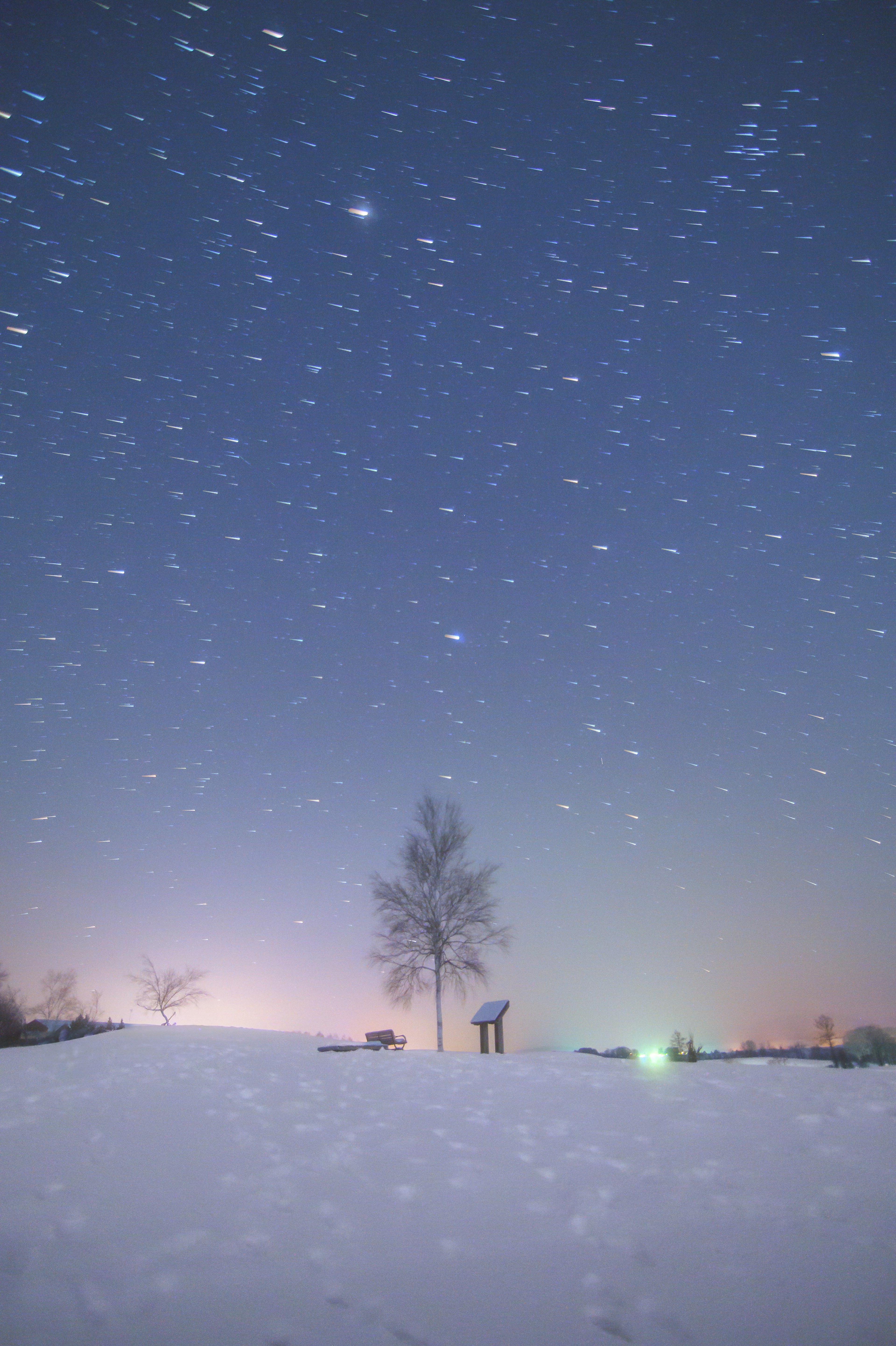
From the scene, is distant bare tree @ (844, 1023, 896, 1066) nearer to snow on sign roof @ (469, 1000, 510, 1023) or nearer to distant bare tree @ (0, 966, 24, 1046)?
snow on sign roof @ (469, 1000, 510, 1023)

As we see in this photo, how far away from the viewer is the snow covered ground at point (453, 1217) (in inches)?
162

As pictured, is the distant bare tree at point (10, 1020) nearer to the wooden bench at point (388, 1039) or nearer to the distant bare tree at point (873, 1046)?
the wooden bench at point (388, 1039)

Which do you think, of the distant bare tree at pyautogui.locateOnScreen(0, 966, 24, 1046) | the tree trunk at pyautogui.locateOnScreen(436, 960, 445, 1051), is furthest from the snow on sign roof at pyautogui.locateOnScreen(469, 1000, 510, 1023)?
the distant bare tree at pyautogui.locateOnScreen(0, 966, 24, 1046)

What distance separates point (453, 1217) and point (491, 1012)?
1722 centimetres

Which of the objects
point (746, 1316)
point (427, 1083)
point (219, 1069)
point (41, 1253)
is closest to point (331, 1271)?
point (41, 1253)

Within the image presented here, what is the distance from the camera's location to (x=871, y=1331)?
3889mm

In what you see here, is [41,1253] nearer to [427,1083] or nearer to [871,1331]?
[871,1331]

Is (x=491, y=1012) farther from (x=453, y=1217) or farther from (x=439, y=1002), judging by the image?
(x=453, y=1217)

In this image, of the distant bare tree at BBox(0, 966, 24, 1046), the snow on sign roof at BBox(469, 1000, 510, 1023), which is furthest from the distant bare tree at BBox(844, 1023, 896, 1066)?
the distant bare tree at BBox(0, 966, 24, 1046)

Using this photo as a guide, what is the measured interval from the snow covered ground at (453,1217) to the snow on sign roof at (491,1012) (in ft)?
40.9

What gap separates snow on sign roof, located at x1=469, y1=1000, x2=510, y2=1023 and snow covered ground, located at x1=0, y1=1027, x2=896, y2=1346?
1245cm

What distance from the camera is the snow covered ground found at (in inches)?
162

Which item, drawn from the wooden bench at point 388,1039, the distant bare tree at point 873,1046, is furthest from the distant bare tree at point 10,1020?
the distant bare tree at point 873,1046

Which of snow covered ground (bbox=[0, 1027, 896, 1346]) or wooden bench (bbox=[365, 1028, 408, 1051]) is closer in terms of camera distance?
snow covered ground (bbox=[0, 1027, 896, 1346])
